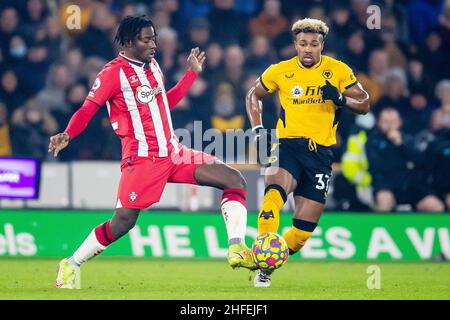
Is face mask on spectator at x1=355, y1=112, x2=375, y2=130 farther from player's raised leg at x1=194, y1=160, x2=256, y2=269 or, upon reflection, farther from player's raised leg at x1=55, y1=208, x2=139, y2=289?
player's raised leg at x1=55, y1=208, x2=139, y2=289

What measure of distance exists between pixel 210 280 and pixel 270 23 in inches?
267

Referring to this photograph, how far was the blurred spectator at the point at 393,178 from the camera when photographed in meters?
14.8

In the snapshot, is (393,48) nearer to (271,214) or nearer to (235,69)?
(235,69)

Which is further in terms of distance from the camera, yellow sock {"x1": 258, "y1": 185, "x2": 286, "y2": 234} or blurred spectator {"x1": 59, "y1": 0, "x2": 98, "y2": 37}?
blurred spectator {"x1": 59, "y1": 0, "x2": 98, "y2": 37}

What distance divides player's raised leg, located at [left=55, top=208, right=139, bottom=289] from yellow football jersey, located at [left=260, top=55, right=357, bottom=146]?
178 cm

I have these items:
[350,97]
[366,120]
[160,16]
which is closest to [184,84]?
[350,97]

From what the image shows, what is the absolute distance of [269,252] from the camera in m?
9.75

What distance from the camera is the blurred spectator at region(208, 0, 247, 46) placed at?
16859mm

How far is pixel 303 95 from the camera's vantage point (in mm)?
10688

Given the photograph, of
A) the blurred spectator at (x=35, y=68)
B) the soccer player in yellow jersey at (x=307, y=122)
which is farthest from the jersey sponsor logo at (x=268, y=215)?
the blurred spectator at (x=35, y=68)

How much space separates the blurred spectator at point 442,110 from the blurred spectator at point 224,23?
3052 millimetres

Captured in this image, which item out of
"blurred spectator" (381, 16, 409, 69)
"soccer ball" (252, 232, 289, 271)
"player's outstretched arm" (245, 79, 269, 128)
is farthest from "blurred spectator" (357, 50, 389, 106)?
"soccer ball" (252, 232, 289, 271)

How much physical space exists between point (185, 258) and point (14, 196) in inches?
89.2
